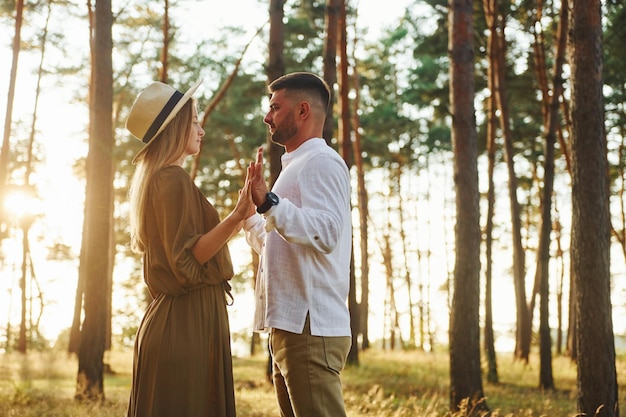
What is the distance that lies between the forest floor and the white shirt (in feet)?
11.4

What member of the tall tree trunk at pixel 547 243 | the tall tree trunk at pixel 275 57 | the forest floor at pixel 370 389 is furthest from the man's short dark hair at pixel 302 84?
the tall tree trunk at pixel 547 243

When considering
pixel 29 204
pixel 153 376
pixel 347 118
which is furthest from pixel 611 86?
pixel 29 204

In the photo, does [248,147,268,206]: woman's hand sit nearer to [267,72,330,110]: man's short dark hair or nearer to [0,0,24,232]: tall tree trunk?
[267,72,330,110]: man's short dark hair

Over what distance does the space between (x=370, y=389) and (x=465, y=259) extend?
305cm

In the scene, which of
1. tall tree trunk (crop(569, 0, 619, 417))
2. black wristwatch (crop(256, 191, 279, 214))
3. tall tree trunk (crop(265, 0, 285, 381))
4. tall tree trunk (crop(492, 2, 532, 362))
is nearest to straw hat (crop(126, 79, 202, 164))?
black wristwatch (crop(256, 191, 279, 214))

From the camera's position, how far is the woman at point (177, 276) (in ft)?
11.7

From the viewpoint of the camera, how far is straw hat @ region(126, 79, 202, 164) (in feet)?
12.5

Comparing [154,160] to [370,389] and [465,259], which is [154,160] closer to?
[465,259]

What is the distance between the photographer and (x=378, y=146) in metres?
26.2

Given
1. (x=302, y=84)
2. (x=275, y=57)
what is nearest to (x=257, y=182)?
(x=302, y=84)

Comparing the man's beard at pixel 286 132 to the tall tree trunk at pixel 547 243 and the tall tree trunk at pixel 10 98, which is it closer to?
the tall tree trunk at pixel 547 243

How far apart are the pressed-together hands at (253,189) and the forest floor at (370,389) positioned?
158 inches

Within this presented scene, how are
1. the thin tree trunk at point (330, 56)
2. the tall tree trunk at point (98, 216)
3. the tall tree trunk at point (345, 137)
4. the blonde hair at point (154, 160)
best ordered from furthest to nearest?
the tall tree trunk at point (345, 137), the thin tree trunk at point (330, 56), the tall tree trunk at point (98, 216), the blonde hair at point (154, 160)

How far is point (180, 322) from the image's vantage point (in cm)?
364
